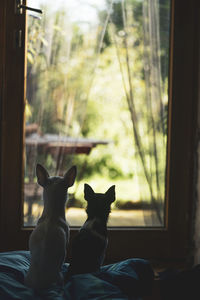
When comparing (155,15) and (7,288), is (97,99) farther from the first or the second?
(7,288)

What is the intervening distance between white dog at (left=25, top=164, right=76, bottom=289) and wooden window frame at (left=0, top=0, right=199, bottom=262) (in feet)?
2.12

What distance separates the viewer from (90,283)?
1562 mm

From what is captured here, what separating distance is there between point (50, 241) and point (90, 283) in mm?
230

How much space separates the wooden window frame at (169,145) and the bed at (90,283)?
466 millimetres

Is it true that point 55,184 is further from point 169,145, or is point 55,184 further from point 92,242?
point 169,145

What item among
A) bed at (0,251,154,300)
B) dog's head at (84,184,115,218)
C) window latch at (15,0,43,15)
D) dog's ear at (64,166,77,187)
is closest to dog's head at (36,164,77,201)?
dog's ear at (64,166,77,187)

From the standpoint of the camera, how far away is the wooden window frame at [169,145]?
219cm

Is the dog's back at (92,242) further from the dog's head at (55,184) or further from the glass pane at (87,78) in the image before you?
the glass pane at (87,78)

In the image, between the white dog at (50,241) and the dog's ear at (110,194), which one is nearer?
the white dog at (50,241)

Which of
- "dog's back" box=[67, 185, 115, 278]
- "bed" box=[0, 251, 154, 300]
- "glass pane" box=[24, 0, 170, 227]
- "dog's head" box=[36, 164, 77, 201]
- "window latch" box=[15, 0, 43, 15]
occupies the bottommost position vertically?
"bed" box=[0, 251, 154, 300]

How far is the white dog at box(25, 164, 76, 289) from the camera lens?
154 cm

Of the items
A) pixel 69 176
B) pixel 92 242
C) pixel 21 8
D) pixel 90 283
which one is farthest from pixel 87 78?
pixel 90 283

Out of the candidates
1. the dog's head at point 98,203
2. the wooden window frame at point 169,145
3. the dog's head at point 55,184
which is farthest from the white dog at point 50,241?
the wooden window frame at point 169,145

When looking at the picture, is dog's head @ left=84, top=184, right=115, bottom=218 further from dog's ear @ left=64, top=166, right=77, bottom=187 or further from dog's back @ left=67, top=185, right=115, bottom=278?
dog's ear @ left=64, top=166, right=77, bottom=187
